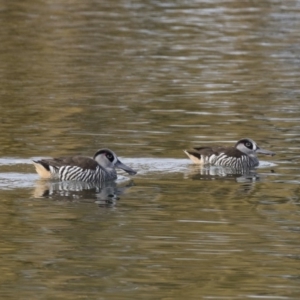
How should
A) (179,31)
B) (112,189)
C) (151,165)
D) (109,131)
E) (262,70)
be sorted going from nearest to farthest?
(112,189) < (151,165) < (109,131) < (262,70) < (179,31)

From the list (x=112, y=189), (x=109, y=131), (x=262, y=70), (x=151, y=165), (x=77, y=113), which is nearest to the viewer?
(x=112, y=189)

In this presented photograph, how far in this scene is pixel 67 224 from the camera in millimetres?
14227

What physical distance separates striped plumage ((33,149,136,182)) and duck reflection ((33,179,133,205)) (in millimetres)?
85

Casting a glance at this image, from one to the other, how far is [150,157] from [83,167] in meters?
1.66

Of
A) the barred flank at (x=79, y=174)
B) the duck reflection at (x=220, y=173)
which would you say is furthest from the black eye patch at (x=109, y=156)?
the duck reflection at (x=220, y=173)

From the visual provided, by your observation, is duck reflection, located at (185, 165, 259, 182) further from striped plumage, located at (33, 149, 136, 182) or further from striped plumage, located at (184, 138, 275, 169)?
striped plumage, located at (33, 149, 136, 182)

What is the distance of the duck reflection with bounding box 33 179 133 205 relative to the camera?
16.0 m

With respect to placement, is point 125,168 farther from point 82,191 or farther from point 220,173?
point 220,173

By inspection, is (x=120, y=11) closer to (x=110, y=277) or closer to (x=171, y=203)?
(x=171, y=203)

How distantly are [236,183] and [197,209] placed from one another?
2209 mm

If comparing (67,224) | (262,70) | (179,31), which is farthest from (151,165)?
(179,31)

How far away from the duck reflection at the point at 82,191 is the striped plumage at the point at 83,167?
0.28 feet

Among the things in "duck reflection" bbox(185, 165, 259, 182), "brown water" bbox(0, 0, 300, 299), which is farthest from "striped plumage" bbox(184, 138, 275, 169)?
"brown water" bbox(0, 0, 300, 299)

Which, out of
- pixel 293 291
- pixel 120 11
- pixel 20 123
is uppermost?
pixel 120 11
